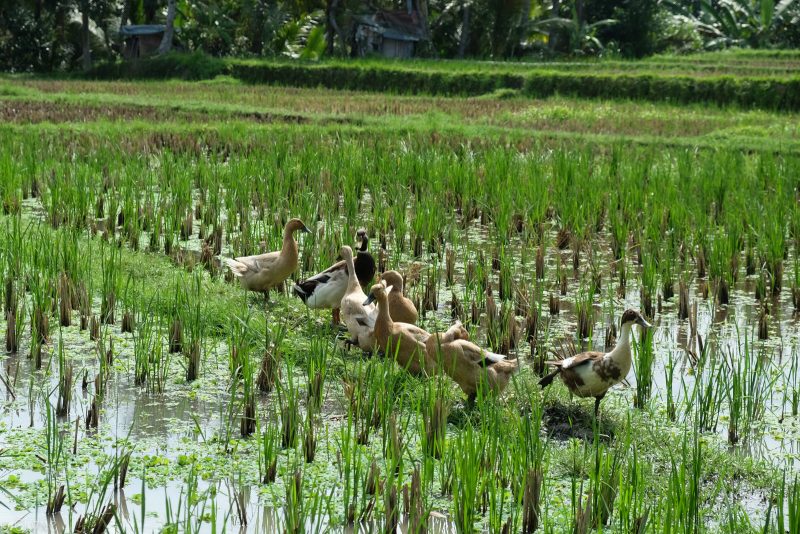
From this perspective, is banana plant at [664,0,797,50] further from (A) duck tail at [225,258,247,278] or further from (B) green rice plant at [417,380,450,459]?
(B) green rice plant at [417,380,450,459]

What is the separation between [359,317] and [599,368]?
1293 millimetres

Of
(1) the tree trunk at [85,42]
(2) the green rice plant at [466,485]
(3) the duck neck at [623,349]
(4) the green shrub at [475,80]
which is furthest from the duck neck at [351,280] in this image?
(1) the tree trunk at [85,42]

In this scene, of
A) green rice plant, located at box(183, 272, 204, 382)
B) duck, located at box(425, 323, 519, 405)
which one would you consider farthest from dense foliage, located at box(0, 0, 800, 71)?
duck, located at box(425, 323, 519, 405)

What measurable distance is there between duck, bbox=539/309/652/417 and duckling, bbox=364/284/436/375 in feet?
1.87

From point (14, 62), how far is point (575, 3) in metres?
17.9

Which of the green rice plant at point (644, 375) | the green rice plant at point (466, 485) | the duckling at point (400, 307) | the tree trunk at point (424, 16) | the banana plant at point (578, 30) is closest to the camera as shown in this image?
the green rice plant at point (466, 485)

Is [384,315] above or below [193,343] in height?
above

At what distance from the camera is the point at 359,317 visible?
15.4 ft

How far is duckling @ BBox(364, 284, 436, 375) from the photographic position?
427cm

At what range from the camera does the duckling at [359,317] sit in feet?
15.1

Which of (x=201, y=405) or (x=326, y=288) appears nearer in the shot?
(x=201, y=405)

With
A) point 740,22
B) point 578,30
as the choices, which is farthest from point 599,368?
point 740,22

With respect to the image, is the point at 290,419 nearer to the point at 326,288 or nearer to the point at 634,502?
the point at 634,502

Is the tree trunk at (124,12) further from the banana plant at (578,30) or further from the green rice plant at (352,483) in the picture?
the green rice plant at (352,483)
